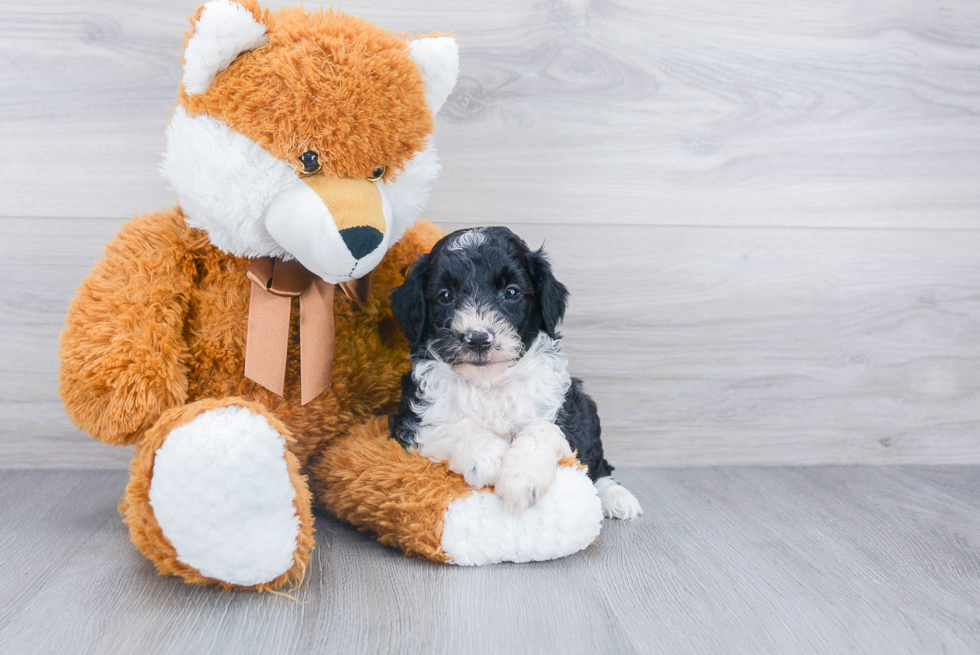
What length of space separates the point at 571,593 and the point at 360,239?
0.72 meters

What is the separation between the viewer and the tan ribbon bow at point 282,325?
144cm

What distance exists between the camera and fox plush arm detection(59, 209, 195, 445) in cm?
131

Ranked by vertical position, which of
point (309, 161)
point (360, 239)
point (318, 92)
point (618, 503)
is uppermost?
point (318, 92)

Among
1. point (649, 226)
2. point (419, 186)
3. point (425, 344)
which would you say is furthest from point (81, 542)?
point (649, 226)

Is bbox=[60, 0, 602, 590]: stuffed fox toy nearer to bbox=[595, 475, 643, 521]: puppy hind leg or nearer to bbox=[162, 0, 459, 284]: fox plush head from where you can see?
bbox=[162, 0, 459, 284]: fox plush head

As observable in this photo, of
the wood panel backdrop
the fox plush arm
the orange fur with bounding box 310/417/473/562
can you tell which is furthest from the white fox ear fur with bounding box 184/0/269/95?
the orange fur with bounding box 310/417/473/562

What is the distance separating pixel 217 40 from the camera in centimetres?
124

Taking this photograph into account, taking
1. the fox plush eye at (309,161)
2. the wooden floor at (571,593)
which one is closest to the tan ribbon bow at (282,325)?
the fox plush eye at (309,161)

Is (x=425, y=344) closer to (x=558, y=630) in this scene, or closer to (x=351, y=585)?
(x=351, y=585)

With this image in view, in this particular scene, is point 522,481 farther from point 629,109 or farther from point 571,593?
point 629,109

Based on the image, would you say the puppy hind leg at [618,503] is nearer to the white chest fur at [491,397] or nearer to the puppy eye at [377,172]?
the white chest fur at [491,397]

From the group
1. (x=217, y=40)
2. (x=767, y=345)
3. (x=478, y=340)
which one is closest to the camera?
(x=217, y=40)

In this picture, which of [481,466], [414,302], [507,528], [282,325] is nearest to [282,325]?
[282,325]

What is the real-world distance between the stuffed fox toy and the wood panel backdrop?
1.64 ft
